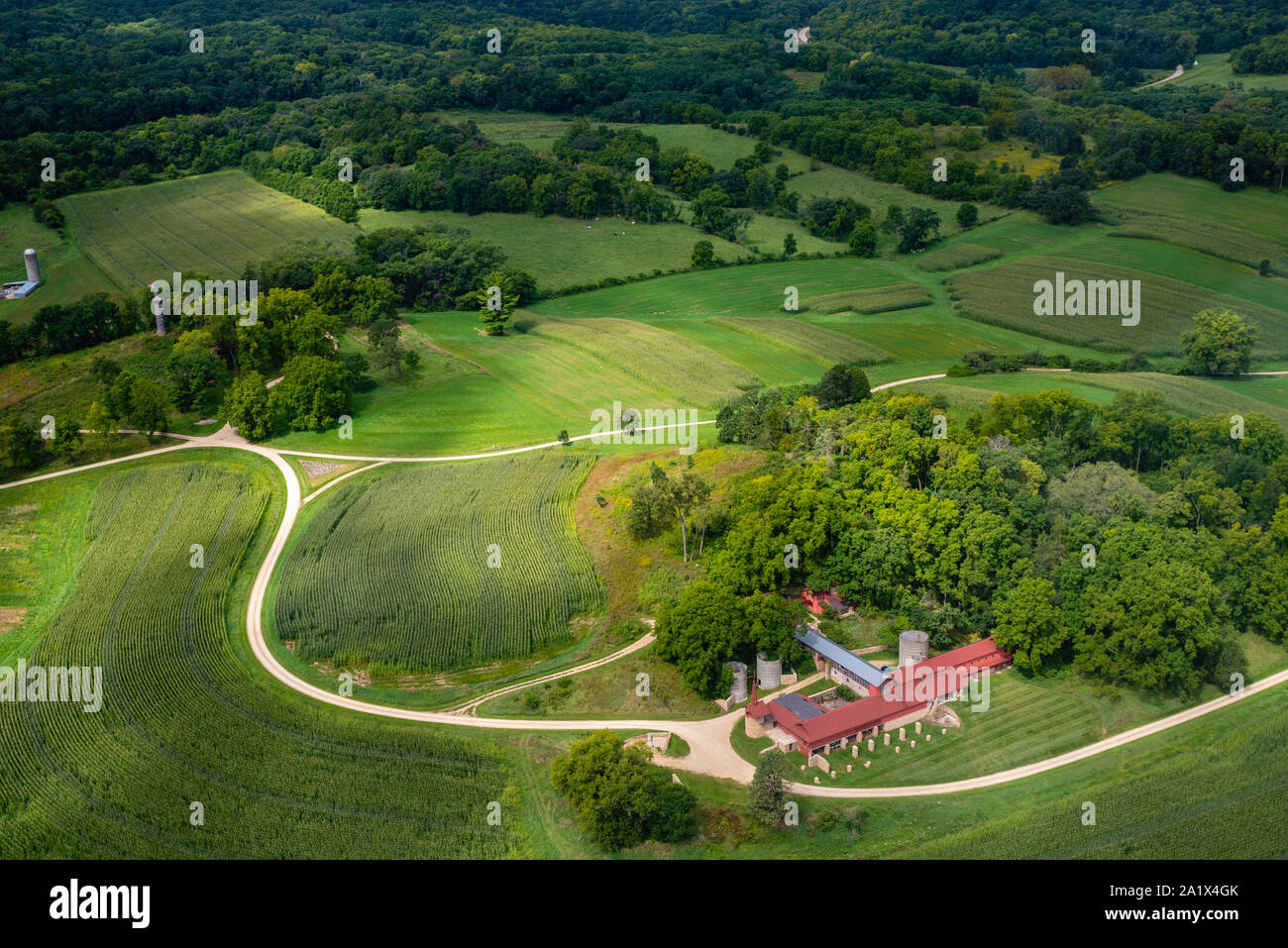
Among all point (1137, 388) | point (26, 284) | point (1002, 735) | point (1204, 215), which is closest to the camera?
point (1002, 735)

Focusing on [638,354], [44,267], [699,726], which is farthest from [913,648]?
[44,267]

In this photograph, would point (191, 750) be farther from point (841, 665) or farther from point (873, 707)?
point (873, 707)

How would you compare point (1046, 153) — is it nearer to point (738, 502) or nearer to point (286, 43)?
point (738, 502)

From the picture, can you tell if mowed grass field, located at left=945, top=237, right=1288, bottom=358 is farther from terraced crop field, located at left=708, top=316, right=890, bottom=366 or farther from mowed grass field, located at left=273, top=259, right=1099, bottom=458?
terraced crop field, located at left=708, top=316, right=890, bottom=366

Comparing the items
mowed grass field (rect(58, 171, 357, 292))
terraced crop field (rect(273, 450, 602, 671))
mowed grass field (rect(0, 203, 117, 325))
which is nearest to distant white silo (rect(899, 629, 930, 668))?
terraced crop field (rect(273, 450, 602, 671))

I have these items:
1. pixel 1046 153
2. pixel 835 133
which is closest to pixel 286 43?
pixel 835 133

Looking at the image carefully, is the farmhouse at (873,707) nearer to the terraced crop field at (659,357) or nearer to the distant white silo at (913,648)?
the distant white silo at (913,648)

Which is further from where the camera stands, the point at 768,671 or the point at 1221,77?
the point at 1221,77
